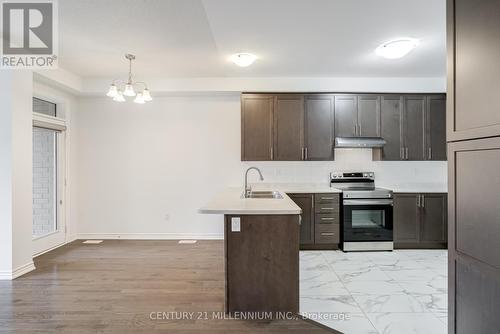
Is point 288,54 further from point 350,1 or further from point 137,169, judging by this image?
point 137,169

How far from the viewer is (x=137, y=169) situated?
188 inches

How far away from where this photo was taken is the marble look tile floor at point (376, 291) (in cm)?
225

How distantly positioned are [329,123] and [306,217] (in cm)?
152

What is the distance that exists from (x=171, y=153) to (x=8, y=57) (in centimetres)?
235

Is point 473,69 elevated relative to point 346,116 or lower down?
lower down

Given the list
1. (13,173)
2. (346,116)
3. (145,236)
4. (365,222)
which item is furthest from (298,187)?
(13,173)

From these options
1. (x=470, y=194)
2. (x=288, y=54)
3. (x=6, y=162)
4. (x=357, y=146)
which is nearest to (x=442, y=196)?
(x=357, y=146)

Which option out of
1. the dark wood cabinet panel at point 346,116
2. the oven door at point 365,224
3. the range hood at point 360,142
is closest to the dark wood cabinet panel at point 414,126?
the range hood at point 360,142

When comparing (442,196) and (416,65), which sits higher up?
(416,65)

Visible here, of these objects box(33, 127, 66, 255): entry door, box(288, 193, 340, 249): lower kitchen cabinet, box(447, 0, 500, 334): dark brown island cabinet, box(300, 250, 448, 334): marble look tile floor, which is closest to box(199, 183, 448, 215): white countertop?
box(288, 193, 340, 249): lower kitchen cabinet

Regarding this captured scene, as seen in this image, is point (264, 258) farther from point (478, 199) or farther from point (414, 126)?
point (414, 126)

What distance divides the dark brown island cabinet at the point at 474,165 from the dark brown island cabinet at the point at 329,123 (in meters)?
2.98

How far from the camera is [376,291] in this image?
2797mm

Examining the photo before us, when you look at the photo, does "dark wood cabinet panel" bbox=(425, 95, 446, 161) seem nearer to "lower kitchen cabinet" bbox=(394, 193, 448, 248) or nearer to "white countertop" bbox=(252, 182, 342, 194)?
"lower kitchen cabinet" bbox=(394, 193, 448, 248)
